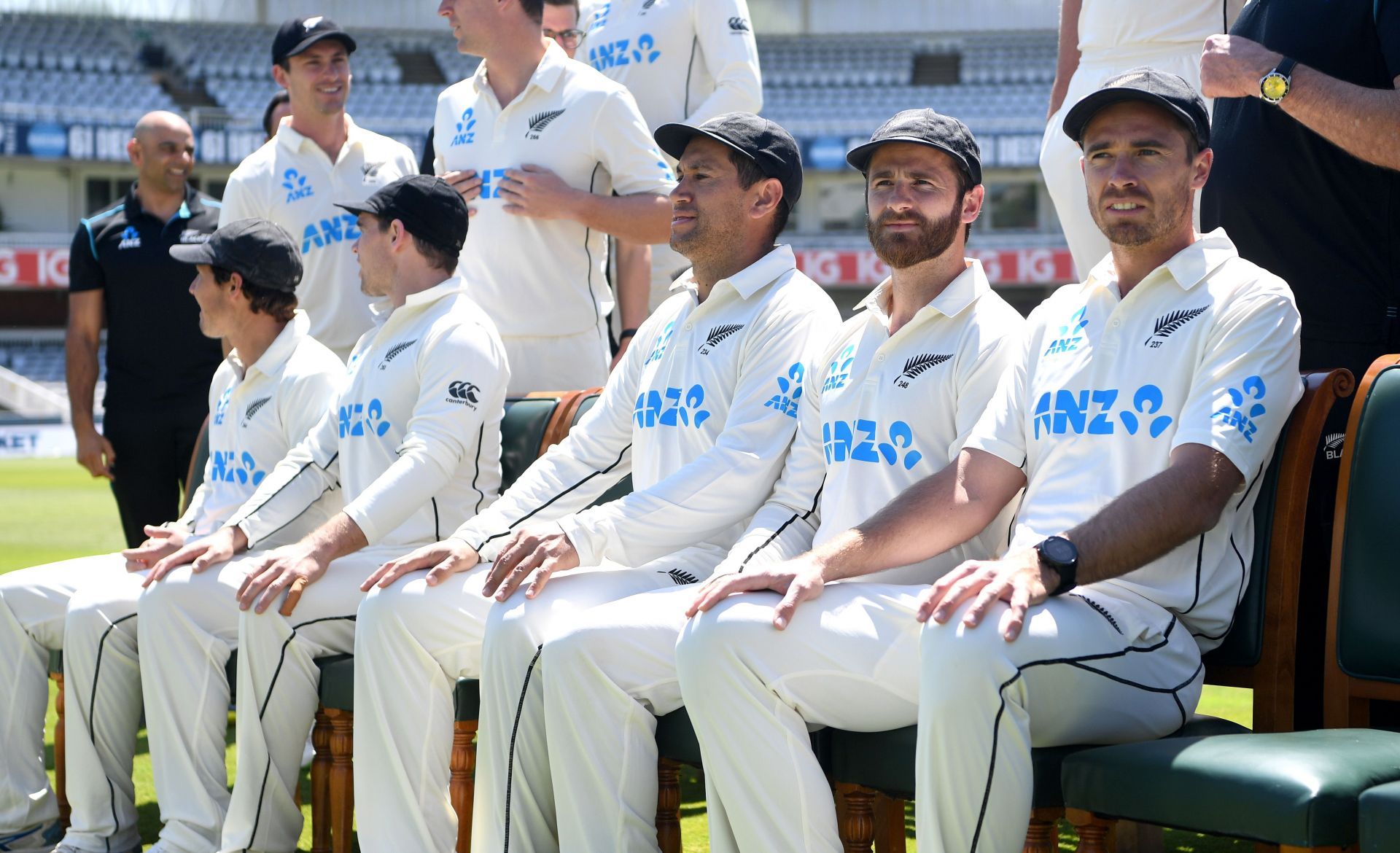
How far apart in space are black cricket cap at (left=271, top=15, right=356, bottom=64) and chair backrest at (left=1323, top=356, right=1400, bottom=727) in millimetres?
3657

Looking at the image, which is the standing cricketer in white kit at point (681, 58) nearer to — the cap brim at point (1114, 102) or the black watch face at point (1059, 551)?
the cap brim at point (1114, 102)

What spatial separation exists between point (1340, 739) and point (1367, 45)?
5.11ft

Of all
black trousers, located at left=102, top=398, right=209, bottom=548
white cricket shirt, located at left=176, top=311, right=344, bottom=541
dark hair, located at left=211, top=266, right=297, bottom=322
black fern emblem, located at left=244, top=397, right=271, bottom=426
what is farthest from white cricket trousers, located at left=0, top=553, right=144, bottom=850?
black trousers, located at left=102, top=398, right=209, bottom=548

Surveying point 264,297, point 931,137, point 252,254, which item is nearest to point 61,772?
point 264,297

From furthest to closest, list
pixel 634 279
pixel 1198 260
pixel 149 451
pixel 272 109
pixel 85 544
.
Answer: pixel 85 544 → pixel 272 109 → pixel 149 451 → pixel 634 279 → pixel 1198 260

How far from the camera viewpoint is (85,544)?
35.4 feet

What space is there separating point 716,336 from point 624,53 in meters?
2.05

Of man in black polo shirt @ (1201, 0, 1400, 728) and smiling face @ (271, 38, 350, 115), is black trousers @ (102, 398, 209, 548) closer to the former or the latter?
smiling face @ (271, 38, 350, 115)

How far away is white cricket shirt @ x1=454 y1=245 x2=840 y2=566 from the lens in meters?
3.18

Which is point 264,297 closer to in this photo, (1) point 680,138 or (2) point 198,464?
(2) point 198,464

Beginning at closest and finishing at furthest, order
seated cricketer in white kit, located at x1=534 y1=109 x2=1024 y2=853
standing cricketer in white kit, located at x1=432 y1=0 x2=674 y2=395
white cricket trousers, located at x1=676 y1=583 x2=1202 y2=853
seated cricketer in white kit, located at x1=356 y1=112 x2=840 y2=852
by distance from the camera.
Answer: white cricket trousers, located at x1=676 y1=583 x2=1202 y2=853 → seated cricketer in white kit, located at x1=534 y1=109 x2=1024 y2=853 → seated cricketer in white kit, located at x1=356 y1=112 x2=840 y2=852 → standing cricketer in white kit, located at x1=432 y1=0 x2=674 y2=395

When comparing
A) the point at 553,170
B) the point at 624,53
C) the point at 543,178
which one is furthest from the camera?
the point at 624,53

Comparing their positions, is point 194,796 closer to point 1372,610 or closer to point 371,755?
point 371,755

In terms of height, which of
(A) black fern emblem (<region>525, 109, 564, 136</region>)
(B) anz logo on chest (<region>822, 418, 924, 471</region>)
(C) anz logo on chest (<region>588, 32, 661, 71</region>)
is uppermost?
(C) anz logo on chest (<region>588, 32, 661, 71</region>)
